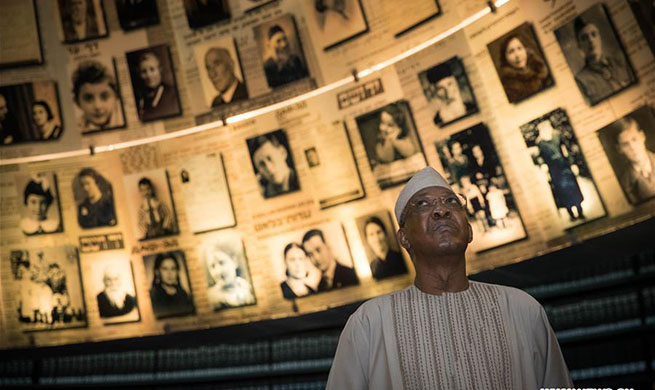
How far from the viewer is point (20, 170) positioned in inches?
221

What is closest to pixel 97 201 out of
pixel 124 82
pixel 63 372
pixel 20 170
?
pixel 20 170

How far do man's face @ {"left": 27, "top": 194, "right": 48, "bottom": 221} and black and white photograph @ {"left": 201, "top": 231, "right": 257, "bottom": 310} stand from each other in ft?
5.17

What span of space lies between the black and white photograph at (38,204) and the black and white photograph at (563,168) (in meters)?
4.19

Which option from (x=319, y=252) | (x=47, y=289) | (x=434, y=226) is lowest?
(x=434, y=226)

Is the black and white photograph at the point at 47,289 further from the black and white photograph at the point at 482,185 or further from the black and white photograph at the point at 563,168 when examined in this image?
the black and white photograph at the point at 563,168

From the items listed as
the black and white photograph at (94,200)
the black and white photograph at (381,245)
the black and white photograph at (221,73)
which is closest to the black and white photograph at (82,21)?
the black and white photograph at (221,73)

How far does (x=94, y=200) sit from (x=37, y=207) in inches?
21.6

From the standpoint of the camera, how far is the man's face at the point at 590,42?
398 cm

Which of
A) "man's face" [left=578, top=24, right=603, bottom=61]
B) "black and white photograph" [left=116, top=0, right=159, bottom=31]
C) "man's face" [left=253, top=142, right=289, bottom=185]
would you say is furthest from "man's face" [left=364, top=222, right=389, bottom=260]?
"black and white photograph" [left=116, top=0, right=159, bottom=31]

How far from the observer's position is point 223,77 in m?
5.45

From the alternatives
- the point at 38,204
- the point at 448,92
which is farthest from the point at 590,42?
the point at 38,204

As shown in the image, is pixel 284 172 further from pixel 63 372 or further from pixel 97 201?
pixel 63 372

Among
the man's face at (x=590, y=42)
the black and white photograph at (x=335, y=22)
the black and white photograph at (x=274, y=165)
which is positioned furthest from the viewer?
the black and white photograph at (x=274, y=165)

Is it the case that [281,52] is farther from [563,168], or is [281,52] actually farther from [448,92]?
[563,168]
